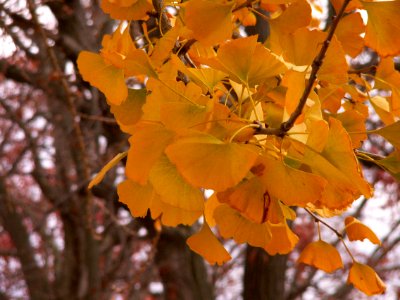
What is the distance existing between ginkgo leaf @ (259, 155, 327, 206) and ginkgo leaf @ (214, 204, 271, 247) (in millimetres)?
120

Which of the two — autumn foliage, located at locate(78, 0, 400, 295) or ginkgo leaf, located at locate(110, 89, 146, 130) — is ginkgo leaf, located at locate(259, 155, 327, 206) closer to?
autumn foliage, located at locate(78, 0, 400, 295)

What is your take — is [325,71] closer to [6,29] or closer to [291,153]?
[291,153]

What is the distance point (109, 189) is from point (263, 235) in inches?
83.3

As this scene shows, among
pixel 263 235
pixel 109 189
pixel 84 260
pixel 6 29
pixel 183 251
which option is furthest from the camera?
pixel 84 260

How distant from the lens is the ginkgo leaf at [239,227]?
61 centimetres

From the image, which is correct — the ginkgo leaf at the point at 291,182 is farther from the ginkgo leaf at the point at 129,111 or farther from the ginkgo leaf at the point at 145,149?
the ginkgo leaf at the point at 129,111

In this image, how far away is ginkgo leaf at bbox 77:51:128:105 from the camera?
24.4 inches

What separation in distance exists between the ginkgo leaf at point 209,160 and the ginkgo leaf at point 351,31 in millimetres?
253

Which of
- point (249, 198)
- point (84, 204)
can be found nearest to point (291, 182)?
point (249, 198)

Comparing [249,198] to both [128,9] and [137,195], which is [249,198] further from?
[128,9]

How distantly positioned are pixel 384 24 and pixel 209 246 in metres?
0.38

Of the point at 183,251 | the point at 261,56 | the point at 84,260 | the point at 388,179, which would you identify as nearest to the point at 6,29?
the point at 261,56

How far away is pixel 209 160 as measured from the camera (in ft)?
1.54

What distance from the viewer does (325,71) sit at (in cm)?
56
